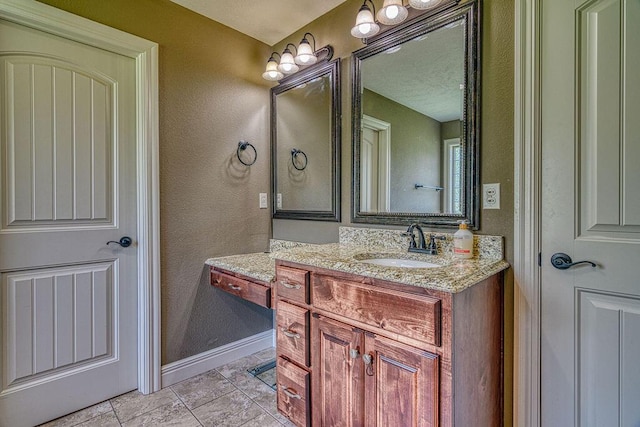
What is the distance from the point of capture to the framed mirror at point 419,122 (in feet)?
4.84

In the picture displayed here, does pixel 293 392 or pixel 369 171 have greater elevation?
pixel 369 171

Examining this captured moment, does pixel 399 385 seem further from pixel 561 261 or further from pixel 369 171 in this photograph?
pixel 369 171

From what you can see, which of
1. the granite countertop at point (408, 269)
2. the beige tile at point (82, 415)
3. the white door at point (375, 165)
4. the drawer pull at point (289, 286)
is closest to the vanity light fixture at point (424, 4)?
the white door at point (375, 165)

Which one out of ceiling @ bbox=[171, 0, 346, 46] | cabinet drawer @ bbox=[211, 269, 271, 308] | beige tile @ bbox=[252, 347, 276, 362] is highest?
ceiling @ bbox=[171, 0, 346, 46]

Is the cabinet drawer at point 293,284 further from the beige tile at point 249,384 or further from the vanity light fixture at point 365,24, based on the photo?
the vanity light fixture at point 365,24

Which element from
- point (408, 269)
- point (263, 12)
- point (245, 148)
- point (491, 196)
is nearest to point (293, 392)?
point (408, 269)

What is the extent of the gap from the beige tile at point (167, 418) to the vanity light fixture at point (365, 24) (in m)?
2.23

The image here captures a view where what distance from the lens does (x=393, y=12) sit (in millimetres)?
1596

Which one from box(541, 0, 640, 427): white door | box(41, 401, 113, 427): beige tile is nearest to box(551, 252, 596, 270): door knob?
box(541, 0, 640, 427): white door

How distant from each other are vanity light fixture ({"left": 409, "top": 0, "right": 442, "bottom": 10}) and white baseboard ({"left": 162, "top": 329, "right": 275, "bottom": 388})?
2.35m

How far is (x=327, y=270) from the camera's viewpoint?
135 centimetres

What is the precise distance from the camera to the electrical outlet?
140cm

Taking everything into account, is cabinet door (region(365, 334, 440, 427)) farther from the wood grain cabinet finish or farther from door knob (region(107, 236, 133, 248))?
door knob (region(107, 236, 133, 248))

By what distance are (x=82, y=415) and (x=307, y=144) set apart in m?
2.03
